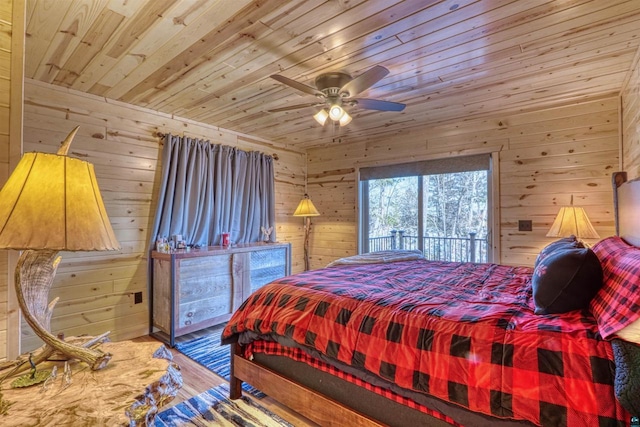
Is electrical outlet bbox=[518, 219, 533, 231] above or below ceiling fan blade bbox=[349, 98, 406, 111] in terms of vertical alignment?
below

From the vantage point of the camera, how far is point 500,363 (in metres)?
1.21

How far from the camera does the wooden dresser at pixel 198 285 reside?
3100mm

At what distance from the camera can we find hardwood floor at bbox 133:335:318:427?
2.02 m

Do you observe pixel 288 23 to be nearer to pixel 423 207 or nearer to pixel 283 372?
pixel 283 372

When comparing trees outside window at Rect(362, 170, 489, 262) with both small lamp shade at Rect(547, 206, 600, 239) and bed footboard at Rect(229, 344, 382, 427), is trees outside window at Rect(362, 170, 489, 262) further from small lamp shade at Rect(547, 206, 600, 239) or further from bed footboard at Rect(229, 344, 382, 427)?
bed footboard at Rect(229, 344, 382, 427)

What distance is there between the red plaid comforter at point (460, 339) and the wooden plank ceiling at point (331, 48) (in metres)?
1.61

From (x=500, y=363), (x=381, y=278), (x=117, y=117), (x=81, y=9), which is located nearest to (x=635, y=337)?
(x=500, y=363)

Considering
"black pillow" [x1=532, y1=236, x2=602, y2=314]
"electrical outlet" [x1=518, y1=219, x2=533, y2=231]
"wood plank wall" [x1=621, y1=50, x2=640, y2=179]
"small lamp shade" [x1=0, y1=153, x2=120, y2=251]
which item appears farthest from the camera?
"electrical outlet" [x1=518, y1=219, x2=533, y2=231]

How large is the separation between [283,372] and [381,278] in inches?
35.5

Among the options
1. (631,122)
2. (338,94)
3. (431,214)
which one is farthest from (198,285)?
(631,122)

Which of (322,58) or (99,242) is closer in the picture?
(99,242)

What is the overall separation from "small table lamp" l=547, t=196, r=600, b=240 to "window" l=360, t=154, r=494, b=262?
850 mm

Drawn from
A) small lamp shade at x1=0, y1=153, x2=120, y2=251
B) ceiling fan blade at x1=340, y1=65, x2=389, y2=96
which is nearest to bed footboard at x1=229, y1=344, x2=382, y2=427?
small lamp shade at x1=0, y1=153, x2=120, y2=251

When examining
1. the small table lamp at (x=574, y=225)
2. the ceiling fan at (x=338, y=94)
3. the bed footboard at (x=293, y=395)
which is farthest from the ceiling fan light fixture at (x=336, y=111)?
the small table lamp at (x=574, y=225)
